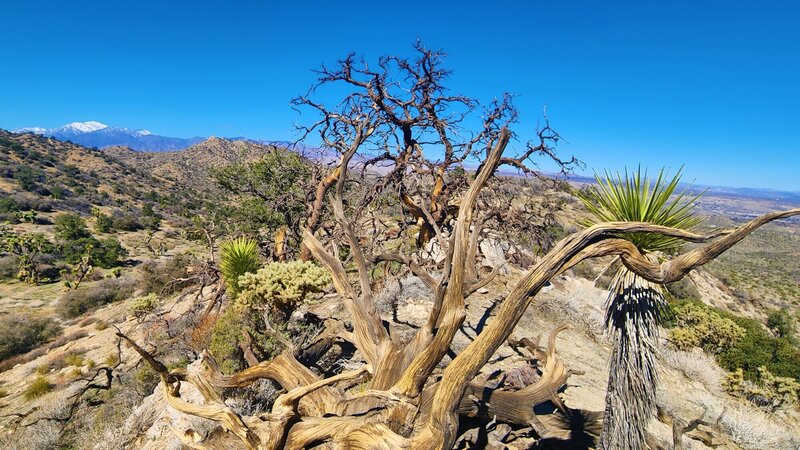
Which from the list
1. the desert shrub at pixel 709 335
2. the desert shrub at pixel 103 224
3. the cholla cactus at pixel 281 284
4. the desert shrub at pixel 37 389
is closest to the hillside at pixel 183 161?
the desert shrub at pixel 103 224

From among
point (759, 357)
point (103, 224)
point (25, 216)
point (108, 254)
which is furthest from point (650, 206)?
point (25, 216)

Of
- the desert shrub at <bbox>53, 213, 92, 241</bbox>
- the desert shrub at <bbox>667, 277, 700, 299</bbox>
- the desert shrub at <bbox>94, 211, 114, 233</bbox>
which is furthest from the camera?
the desert shrub at <bbox>94, 211, 114, 233</bbox>

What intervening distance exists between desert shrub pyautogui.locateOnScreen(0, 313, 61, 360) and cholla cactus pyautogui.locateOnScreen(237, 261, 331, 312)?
47.1ft

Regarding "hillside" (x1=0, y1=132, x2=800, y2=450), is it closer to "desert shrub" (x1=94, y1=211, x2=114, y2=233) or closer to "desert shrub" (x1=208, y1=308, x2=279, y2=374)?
"desert shrub" (x1=208, y1=308, x2=279, y2=374)

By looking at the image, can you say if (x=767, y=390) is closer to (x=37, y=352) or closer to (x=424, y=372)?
(x=424, y=372)

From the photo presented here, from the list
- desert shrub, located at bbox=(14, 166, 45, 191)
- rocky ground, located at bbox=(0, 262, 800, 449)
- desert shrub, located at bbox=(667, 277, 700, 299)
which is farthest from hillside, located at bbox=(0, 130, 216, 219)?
desert shrub, located at bbox=(667, 277, 700, 299)

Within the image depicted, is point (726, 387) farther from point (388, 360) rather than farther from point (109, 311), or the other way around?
point (109, 311)

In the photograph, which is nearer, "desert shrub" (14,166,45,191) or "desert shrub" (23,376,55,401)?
"desert shrub" (23,376,55,401)

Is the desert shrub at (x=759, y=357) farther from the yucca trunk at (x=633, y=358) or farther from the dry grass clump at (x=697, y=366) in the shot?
the yucca trunk at (x=633, y=358)

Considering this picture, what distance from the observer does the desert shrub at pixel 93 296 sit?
18328 mm

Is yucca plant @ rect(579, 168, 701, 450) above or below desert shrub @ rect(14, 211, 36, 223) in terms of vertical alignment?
below

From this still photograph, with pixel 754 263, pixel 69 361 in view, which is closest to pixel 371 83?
pixel 69 361

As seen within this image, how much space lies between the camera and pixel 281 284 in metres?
6.40

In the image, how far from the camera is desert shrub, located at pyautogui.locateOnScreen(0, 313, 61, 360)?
559 inches
